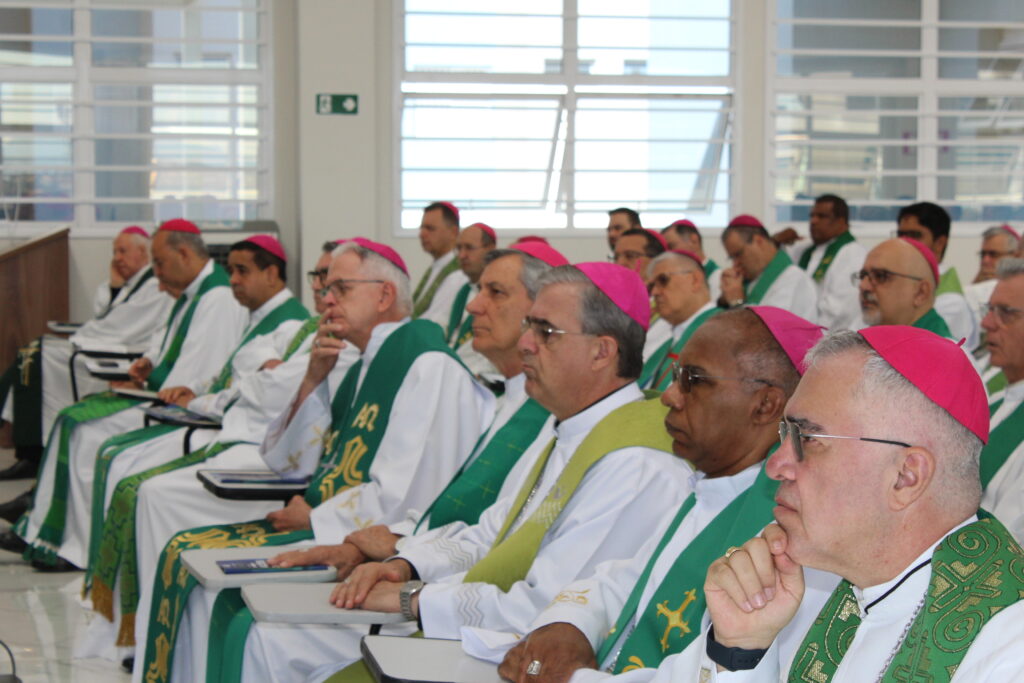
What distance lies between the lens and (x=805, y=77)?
417 inches

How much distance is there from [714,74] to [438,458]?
737 cm

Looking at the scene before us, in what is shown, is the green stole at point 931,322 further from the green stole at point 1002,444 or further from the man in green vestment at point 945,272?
the man in green vestment at point 945,272

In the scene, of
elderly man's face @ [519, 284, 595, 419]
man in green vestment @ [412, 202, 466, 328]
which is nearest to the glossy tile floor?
elderly man's face @ [519, 284, 595, 419]

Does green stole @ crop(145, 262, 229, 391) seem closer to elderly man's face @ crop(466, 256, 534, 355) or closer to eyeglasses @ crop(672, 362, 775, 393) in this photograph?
elderly man's face @ crop(466, 256, 534, 355)

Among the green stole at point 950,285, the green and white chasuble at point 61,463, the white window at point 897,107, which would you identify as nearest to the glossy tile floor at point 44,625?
the green and white chasuble at point 61,463

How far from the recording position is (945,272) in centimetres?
776

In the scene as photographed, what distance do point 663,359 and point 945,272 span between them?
2.77 meters

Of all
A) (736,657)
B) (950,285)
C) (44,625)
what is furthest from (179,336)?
(736,657)

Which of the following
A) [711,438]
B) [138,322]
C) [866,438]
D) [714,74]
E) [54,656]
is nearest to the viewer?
[866,438]

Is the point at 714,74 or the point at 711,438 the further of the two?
the point at 714,74

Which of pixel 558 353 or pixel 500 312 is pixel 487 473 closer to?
pixel 500 312

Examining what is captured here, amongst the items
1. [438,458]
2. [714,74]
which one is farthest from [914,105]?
[438,458]

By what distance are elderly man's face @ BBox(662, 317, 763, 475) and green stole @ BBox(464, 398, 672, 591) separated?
0.33 metres

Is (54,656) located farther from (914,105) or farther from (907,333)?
(914,105)
